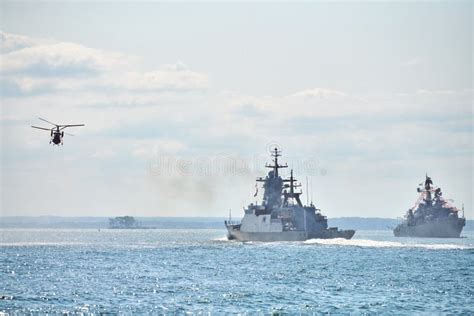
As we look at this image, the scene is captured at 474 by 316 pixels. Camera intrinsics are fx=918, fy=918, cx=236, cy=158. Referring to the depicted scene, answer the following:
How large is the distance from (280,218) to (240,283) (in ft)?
261

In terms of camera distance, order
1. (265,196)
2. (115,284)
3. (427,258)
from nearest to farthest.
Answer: (115,284), (427,258), (265,196)

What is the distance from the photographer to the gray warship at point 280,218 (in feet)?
497

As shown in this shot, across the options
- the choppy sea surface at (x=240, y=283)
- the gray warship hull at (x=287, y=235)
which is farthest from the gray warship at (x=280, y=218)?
the choppy sea surface at (x=240, y=283)

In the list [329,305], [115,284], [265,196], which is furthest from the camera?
[265,196]

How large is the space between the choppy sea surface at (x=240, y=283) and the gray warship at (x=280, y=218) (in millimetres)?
37122

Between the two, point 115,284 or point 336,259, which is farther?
point 336,259

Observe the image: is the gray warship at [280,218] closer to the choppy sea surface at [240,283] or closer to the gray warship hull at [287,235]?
the gray warship hull at [287,235]

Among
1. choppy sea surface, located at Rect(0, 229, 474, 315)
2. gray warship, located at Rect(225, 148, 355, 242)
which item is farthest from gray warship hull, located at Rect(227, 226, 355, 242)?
choppy sea surface, located at Rect(0, 229, 474, 315)

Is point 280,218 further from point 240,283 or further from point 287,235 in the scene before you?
point 240,283

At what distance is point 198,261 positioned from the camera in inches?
4023

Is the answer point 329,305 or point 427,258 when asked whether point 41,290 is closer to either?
point 329,305

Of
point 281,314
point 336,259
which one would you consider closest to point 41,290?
point 281,314

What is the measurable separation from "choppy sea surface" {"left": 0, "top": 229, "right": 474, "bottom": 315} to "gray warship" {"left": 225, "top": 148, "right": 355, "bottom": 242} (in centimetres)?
3712

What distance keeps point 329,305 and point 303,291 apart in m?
8.69
